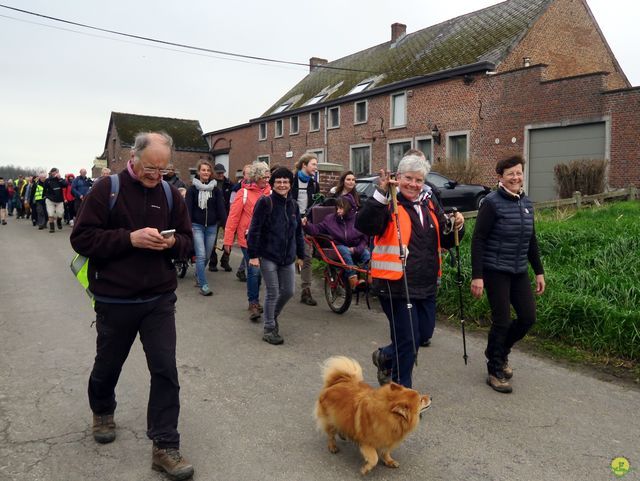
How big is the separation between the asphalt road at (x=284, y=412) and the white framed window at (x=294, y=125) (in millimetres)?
30684

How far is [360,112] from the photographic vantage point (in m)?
31.0

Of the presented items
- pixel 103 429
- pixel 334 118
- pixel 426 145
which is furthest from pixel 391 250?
pixel 334 118

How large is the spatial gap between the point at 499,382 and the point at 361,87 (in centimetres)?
2845

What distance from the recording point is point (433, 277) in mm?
4195

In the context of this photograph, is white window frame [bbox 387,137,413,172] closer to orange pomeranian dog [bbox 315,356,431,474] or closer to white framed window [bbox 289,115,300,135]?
white framed window [bbox 289,115,300,135]

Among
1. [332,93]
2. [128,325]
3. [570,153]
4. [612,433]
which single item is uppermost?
[332,93]

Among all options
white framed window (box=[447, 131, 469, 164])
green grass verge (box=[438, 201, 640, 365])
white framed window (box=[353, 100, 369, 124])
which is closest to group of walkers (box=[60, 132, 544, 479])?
green grass verge (box=[438, 201, 640, 365])

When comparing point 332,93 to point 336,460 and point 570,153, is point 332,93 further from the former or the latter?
point 336,460

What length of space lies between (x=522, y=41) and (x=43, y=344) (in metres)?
24.0

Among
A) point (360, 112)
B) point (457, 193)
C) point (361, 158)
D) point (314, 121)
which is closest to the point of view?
point (457, 193)

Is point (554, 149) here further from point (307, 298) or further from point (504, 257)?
point (504, 257)

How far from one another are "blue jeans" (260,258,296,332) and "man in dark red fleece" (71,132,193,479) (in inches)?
107

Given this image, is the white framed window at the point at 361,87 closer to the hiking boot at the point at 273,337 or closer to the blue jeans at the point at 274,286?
the blue jeans at the point at 274,286

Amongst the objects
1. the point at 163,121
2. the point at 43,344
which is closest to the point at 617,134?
the point at 43,344
